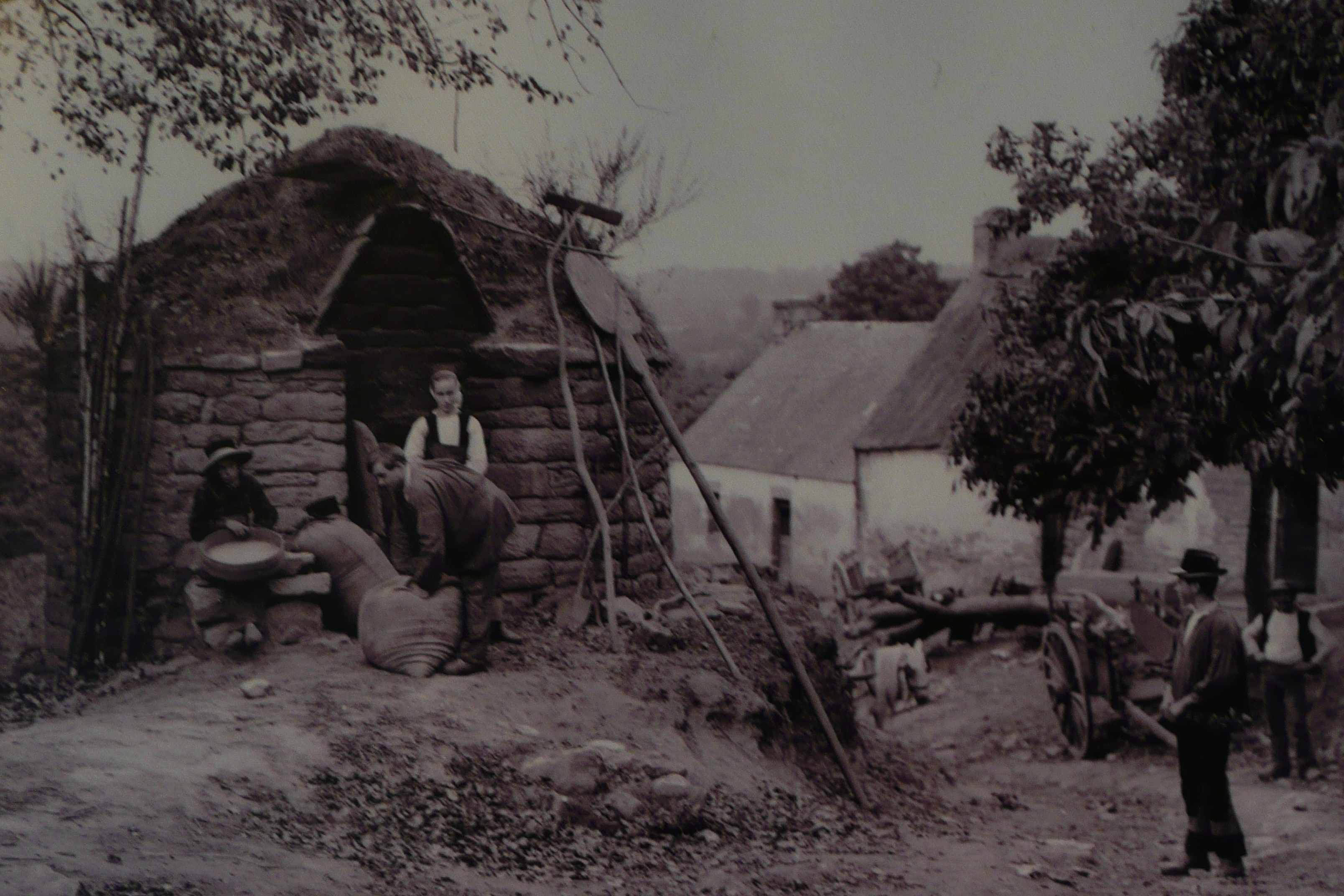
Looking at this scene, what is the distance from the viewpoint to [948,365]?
24.3ft

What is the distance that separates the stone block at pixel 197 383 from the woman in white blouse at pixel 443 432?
2.74 ft

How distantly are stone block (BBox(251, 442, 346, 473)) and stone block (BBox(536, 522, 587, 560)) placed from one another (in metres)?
0.99

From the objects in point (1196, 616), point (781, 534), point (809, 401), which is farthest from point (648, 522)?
point (809, 401)

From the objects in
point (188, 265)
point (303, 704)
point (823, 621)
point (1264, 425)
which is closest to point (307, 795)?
point (303, 704)

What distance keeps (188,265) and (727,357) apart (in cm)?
419

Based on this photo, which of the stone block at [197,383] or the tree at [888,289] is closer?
the stone block at [197,383]

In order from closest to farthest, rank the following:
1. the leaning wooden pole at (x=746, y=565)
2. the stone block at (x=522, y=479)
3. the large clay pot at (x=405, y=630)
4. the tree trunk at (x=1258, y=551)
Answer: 1. the large clay pot at (x=405, y=630)
2. the leaning wooden pole at (x=746, y=565)
3. the stone block at (x=522, y=479)
4. the tree trunk at (x=1258, y=551)

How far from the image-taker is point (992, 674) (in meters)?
8.79

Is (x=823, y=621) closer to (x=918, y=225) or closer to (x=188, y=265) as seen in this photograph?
(x=918, y=225)

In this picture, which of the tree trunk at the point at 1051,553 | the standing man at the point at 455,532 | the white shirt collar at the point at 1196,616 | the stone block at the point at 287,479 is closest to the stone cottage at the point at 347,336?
the stone block at the point at 287,479

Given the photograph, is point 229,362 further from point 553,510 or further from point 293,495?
point 553,510

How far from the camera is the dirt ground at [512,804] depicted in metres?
3.18

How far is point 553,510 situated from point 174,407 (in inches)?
66.1

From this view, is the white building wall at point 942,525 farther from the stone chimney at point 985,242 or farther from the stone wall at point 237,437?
the stone wall at point 237,437
